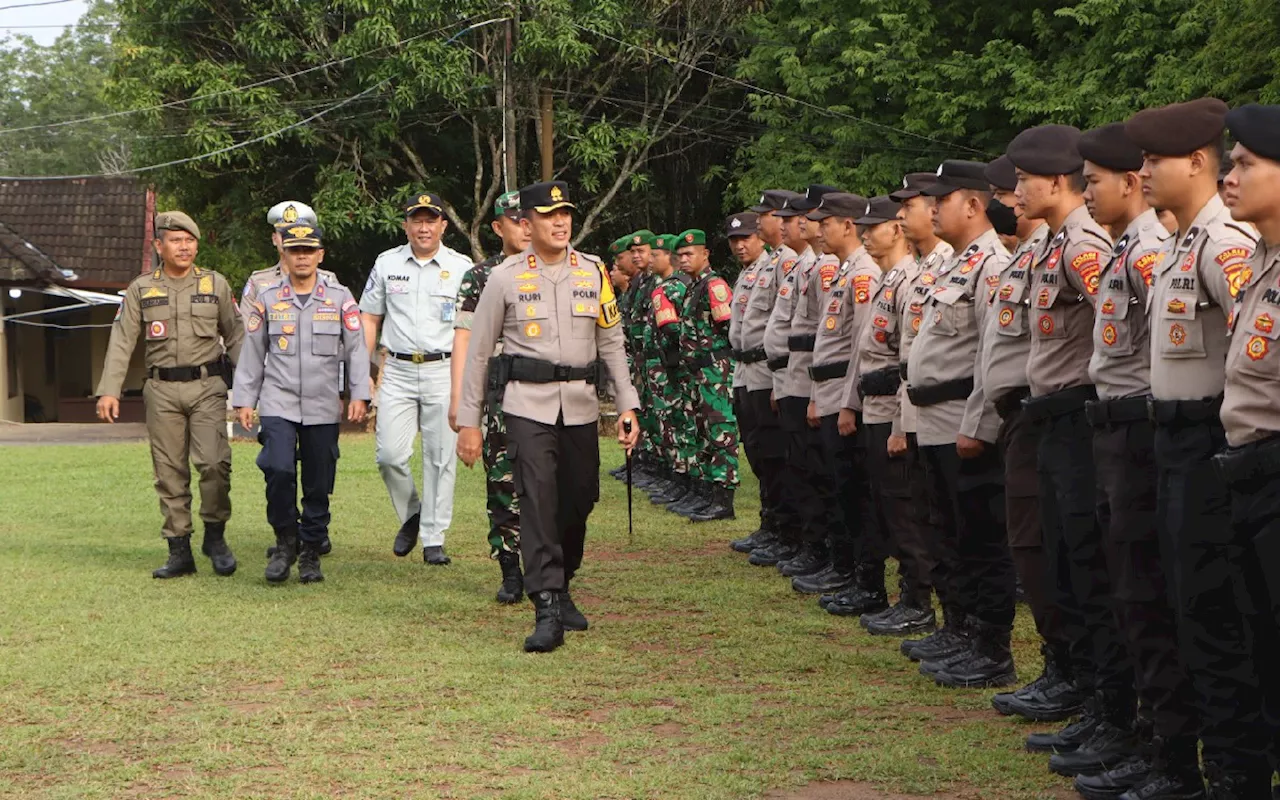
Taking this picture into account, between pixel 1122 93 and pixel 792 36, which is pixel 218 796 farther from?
pixel 792 36

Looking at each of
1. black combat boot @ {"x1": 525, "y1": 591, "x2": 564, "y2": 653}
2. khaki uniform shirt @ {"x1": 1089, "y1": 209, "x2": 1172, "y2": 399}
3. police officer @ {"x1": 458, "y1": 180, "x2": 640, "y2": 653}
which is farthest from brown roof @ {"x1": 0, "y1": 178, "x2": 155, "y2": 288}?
khaki uniform shirt @ {"x1": 1089, "y1": 209, "x2": 1172, "y2": 399}

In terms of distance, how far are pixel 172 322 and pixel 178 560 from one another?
5.03 ft

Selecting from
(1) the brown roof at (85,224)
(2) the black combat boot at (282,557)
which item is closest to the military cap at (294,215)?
(2) the black combat boot at (282,557)

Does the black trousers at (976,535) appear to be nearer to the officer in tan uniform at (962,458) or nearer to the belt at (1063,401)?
the officer in tan uniform at (962,458)

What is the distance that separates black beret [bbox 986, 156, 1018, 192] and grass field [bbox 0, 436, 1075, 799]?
2153mm

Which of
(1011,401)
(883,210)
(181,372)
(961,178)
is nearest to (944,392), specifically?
(1011,401)

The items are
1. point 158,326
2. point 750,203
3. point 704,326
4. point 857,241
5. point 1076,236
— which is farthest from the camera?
point 750,203

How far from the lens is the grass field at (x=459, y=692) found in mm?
5707

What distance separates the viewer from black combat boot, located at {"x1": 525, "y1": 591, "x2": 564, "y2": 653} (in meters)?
7.93

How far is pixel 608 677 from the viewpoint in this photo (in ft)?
24.1

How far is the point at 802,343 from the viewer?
393 inches

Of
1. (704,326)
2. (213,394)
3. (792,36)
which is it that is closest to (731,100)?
(792,36)

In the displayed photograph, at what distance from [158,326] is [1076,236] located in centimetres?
643

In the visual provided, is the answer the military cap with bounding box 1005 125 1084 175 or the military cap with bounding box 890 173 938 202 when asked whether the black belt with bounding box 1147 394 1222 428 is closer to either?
the military cap with bounding box 1005 125 1084 175
